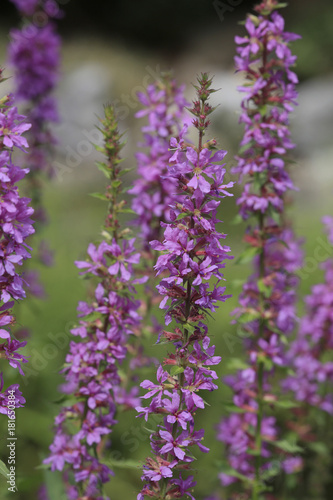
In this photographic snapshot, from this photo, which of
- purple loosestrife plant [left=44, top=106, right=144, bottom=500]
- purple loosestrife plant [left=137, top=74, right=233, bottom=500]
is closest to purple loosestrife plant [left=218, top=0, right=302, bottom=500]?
purple loosestrife plant [left=44, top=106, right=144, bottom=500]

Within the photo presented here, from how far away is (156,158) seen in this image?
4551 millimetres

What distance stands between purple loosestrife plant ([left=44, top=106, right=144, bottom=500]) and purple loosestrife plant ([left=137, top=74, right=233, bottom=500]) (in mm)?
654

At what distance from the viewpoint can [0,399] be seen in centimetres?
293

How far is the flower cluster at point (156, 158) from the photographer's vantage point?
14.8 feet

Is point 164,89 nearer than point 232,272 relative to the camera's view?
Yes

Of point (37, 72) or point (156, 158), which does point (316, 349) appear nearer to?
point (156, 158)

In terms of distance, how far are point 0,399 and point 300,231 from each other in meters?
7.71

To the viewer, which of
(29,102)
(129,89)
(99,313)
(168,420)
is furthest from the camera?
(129,89)

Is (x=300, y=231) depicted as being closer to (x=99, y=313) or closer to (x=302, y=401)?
(x=302, y=401)

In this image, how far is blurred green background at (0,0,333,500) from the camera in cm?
603

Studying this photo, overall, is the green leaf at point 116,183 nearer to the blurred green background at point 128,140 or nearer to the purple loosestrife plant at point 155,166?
the blurred green background at point 128,140

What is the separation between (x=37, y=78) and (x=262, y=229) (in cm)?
294

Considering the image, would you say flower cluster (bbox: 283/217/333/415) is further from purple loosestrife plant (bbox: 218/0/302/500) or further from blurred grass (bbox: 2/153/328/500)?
blurred grass (bbox: 2/153/328/500)

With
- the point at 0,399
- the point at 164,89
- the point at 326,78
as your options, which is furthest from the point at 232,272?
the point at 326,78
